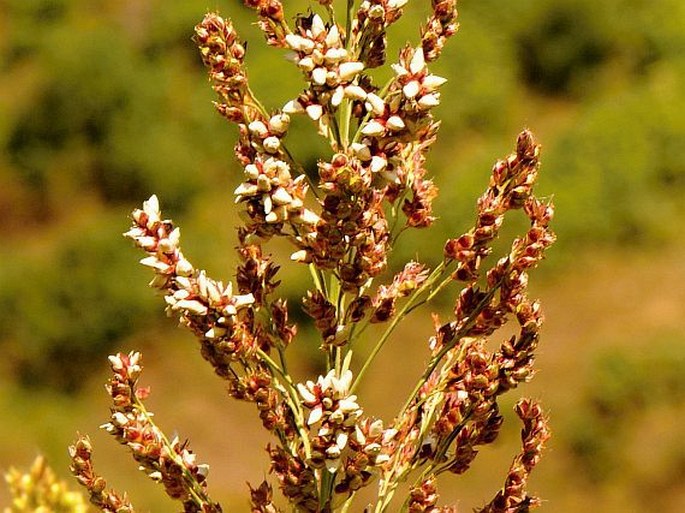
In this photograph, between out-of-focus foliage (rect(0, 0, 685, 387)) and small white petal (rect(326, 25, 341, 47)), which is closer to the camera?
small white petal (rect(326, 25, 341, 47))

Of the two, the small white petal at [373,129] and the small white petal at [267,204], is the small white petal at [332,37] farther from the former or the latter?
the small white petal at [267,204]

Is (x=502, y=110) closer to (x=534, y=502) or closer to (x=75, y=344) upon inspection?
(x=75, y=344)

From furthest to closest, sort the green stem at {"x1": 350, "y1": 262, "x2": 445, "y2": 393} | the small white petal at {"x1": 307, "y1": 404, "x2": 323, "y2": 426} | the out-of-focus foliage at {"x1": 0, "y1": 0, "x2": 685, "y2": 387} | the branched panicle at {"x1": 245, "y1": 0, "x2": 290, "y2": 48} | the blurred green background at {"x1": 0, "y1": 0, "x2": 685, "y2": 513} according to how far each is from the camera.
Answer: the out-of-focus foliage at {"x1": 0, "y1": 0, "x2": 685, "y2": 387} < the blurred green background at {"x1": 0, "y1": 0, "x2": 685, "y2": 513} < the green stem at {"x1": 350, "y1": 262, "x2": 445, "y2": 393} < the branched panicle at {"x1": 245, "y1": 0, "x2": 290, "y2": 48} < the small white petal at {"x1": 307, "y1": 404, "x2": 323, "y2": 426}

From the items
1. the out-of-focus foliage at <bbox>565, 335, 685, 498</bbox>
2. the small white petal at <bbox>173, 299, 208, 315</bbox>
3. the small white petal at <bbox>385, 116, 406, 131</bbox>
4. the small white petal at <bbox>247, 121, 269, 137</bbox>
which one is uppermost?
the out-of-focus foliage at <bbox>565, 335, 685, 498</bbox>

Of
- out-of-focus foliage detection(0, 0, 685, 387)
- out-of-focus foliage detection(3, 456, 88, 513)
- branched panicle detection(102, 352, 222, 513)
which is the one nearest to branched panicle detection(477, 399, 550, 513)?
branched panicle detection(102, 352, 222, 513)

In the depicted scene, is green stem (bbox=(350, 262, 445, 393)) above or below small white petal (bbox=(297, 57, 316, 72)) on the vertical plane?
below

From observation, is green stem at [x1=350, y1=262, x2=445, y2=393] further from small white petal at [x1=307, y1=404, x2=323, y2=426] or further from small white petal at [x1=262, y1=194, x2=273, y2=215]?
small white petal at [x1=262, y1=194, x2=273, y2=215]

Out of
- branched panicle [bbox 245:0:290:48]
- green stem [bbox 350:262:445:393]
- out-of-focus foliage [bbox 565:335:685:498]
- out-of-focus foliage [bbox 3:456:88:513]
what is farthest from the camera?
out-of-focus foliage [bbox 565:335:685:498]

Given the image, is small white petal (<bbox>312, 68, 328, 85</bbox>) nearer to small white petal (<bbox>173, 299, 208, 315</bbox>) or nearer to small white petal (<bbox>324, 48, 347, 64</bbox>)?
small white petal (<bbox>324, 48, 347, 64</bbox>)
